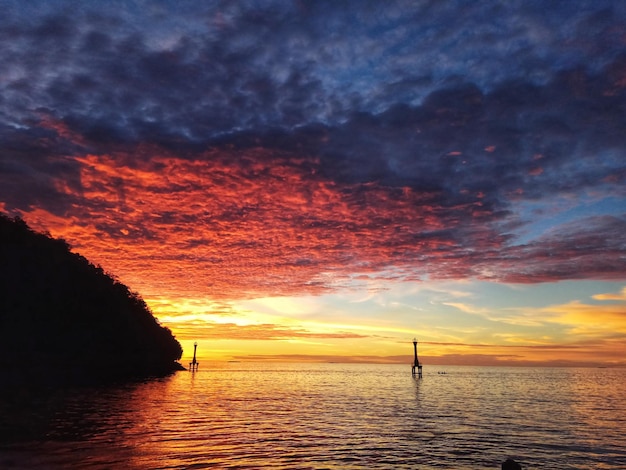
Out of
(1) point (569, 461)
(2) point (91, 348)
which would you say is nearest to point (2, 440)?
(1) point (569, 461)

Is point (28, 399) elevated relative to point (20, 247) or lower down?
lower down

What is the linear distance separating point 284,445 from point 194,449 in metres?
5.59

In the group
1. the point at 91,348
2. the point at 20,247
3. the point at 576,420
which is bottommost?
the point at 576,420

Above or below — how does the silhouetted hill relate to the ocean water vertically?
above

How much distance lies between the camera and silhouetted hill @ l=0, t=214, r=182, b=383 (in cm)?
7119

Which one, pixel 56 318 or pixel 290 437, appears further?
pixel 56 318

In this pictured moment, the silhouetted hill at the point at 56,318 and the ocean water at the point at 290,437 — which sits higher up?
the silhouetted hill at the point at 56,318

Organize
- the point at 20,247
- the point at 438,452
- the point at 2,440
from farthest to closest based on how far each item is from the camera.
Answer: the point at 20,247 < the point at 438,452 < the point at 2,440

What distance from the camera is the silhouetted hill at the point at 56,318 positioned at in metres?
71.2

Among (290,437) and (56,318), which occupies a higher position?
(56,318)

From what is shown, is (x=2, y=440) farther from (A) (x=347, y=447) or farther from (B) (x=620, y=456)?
(B) (x=620, y=456)

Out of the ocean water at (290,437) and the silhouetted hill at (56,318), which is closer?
the ocean water at (290,437)

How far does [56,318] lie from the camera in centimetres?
7981

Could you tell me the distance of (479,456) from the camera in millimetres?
→ 24969
